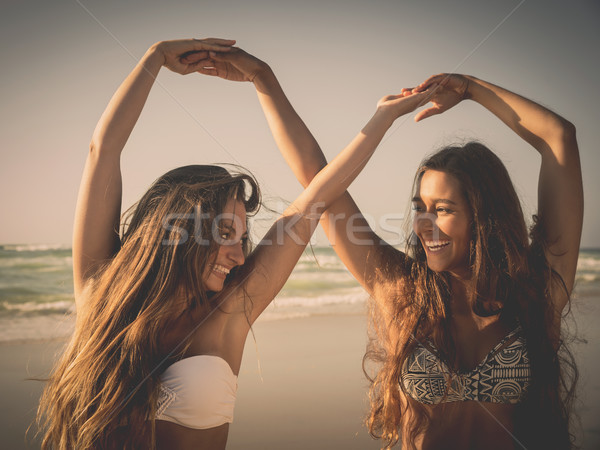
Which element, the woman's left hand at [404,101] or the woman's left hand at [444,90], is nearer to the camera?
the woman's left hand at [404,101]

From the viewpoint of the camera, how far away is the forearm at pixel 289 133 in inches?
107

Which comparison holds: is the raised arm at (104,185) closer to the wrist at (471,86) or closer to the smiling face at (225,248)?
the smiling face at (225,248)

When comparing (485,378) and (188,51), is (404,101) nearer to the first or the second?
(188,51)

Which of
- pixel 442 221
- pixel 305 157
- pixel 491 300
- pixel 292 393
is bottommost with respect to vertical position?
pixel 292 393

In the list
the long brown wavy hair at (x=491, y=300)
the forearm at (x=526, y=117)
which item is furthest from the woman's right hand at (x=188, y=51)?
the forearm at (x=526, y=117)

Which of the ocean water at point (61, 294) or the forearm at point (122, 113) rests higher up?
the forearm at point (122, 113)

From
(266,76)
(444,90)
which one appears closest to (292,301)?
(266,76)

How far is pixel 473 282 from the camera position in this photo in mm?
2611

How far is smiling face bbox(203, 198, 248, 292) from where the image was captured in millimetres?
2352

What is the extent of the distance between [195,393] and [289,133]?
1.49 metres

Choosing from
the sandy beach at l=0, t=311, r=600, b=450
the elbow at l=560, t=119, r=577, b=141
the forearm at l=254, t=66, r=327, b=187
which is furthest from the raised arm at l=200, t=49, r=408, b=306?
the sandy beach at l=0, t=311, r=600, b=450

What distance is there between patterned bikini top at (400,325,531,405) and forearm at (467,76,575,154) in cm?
104

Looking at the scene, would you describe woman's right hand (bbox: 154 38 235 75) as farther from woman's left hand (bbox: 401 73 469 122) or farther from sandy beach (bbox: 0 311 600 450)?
sandy beach (bbox: 0 311 600 450)

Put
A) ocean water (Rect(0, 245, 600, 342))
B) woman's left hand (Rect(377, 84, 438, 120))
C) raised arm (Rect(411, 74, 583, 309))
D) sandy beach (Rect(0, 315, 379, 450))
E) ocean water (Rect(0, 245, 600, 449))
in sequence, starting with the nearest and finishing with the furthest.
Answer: raised arm (Rect(411, 74, 583, 309)), woman's left hand (Rect(377, 84, 438, 120)), sandy beach (Rect(0, 315, 379, 450)), ocean water (Rect(0, 245, 600, 449)), ocean water (Rect(0, 245, 600, 342))
